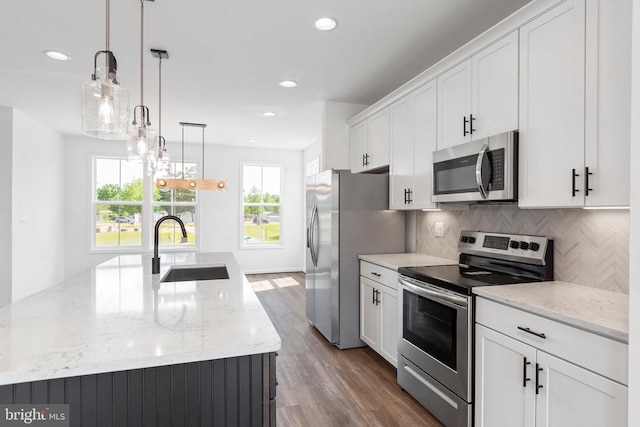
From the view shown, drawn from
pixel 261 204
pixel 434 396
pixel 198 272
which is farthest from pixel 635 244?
pixel 261 204

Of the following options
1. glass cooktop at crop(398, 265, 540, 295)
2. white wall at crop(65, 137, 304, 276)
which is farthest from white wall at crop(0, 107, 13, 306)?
glass cooktop at crop(398, 265, 540, 295)

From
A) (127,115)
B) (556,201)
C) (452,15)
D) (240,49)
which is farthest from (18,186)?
(556,201)

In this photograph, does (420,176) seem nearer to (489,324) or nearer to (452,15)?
(452,15)

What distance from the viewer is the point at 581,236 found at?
6.53ft

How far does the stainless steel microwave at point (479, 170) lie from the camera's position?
6.58 feet

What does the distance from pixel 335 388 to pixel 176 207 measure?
5.20m

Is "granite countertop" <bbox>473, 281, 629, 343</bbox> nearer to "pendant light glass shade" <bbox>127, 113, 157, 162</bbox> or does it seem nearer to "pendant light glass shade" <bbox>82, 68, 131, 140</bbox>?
"pendant light glass shade" <bbox>82, 68, 131, 140</bbox>

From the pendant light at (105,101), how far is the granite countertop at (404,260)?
6.69ft

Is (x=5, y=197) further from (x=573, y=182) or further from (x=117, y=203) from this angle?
(x=573, y=182)

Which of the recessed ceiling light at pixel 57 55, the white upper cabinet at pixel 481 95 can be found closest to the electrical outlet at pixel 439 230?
the white upper cabinet at pixel 481 95

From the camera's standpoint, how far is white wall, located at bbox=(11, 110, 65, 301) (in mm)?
4672

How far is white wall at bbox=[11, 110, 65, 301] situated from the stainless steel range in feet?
16.8

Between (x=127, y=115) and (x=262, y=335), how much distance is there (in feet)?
4.27

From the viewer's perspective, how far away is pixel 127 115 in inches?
68.3
